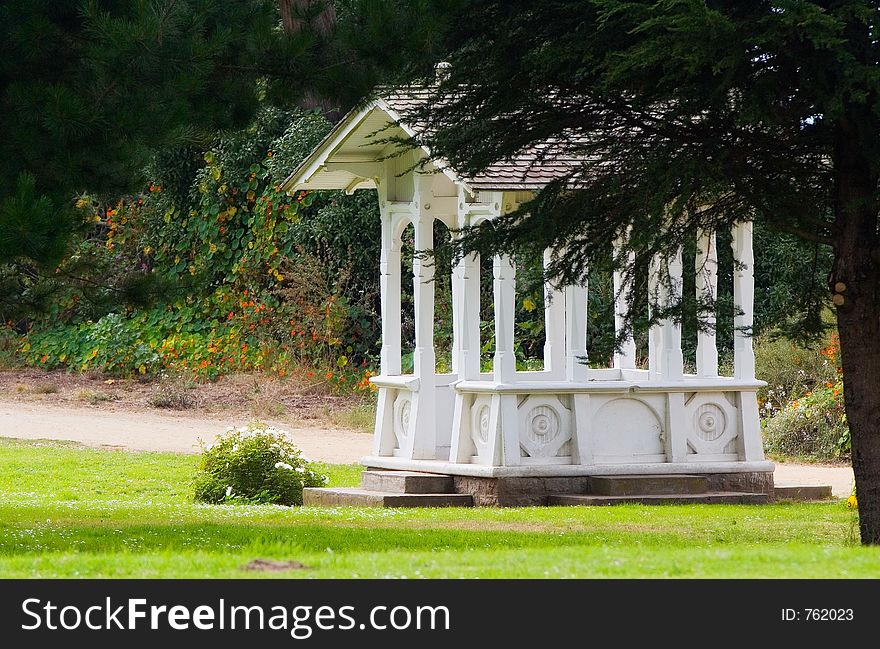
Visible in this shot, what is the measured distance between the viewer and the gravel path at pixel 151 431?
58.8ft

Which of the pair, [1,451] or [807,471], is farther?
[1,451]

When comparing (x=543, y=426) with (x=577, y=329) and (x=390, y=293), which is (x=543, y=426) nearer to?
(x=577, y=329)

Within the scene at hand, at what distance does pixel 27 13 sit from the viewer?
853 cm

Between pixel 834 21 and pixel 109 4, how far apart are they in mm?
4313

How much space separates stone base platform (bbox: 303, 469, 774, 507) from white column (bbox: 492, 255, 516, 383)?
3.11ft

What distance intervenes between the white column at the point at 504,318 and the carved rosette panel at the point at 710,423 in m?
1.86

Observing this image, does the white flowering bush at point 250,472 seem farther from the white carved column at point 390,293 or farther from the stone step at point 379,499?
the white carved column at point 390,293

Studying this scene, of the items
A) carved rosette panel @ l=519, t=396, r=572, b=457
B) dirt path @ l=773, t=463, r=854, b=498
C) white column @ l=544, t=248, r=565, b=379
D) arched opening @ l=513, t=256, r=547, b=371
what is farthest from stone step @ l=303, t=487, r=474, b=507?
arched opening @ l=513, t=256, r=547, b=371

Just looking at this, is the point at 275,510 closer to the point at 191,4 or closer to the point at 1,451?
the point at 191,4

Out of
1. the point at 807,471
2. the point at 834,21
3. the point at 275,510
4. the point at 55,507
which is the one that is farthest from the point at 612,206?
the point at 807,471

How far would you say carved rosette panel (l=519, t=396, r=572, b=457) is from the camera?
12445 millimetres

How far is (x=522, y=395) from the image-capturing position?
12461 mm
